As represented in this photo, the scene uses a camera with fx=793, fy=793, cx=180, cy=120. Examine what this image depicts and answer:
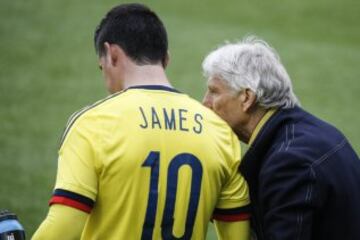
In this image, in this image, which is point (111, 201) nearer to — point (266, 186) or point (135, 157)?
point (135, 157)

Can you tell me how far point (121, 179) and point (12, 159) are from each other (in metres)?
4.90

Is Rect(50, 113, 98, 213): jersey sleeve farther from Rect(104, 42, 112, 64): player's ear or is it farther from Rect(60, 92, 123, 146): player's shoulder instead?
Rect(104, 42, 112, 64): player's ear

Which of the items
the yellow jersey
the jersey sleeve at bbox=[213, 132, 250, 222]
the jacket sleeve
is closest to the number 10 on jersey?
the yellow jersey

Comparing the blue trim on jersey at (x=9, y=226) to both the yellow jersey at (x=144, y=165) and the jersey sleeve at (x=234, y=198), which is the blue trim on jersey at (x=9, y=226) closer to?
the yellow jersey at (x=144, y=165)

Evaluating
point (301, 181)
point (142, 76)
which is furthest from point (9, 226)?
point (301, 181)

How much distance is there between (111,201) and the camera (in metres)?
2.87

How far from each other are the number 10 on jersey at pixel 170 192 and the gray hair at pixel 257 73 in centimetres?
44

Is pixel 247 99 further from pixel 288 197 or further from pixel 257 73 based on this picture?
pixel 288 197

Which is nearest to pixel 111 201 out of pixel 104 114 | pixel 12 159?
pixel 104 114

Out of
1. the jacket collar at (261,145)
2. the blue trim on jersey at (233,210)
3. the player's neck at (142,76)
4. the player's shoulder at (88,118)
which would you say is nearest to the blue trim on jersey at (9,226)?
the player's shoulder at (88,118)

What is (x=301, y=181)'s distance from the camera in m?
2.98

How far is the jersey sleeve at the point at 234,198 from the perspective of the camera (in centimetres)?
310

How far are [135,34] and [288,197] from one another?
0.85m

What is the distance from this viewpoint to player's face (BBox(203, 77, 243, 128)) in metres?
3.27
